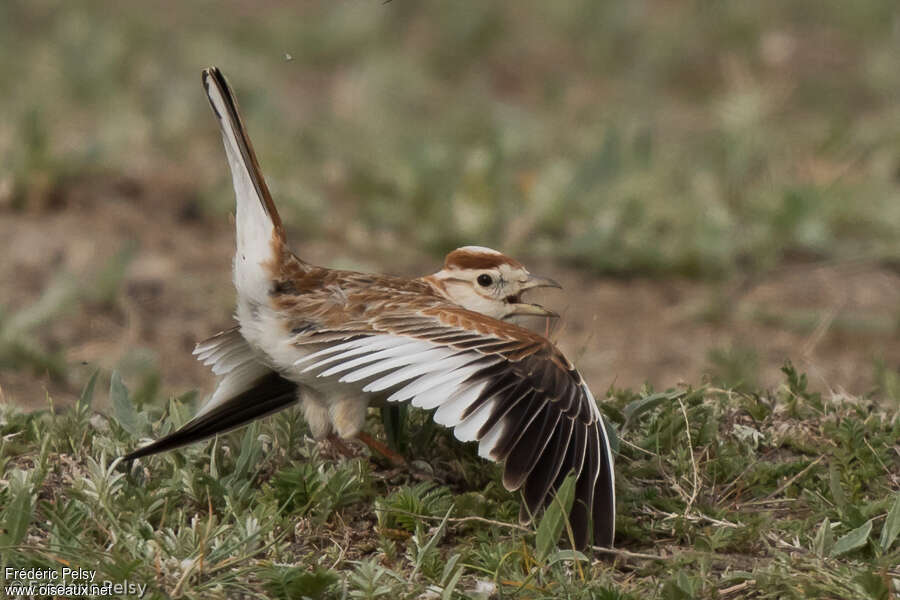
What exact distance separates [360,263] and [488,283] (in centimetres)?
336

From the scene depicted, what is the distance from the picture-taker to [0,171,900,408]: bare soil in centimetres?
746

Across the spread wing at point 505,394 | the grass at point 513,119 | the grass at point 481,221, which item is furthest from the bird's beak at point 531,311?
the grass at point 513,119

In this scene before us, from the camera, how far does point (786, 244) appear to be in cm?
863

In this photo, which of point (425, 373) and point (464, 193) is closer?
point (425, 373)

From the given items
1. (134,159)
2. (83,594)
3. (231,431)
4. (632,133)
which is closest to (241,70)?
(134,159)

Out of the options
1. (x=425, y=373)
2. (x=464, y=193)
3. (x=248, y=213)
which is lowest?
(x=425, y=373)

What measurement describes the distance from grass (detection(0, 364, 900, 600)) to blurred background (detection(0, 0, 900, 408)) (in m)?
0.66

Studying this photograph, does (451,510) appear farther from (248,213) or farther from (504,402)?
(248,213)

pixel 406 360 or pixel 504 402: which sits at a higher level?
pixel 406 360

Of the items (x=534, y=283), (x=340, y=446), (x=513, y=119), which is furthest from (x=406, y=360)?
(x=513, y=119)

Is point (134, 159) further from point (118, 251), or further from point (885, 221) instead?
point (885, 221)

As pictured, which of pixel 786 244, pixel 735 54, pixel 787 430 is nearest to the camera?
pixel 787 430

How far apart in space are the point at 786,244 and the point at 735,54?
436cm

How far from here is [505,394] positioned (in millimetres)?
4027
